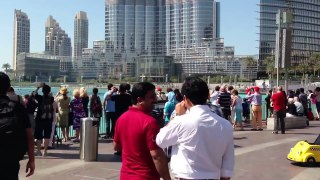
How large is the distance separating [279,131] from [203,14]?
585ft

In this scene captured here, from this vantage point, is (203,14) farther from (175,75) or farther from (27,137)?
(27,137)

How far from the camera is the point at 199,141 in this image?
3.46 meters

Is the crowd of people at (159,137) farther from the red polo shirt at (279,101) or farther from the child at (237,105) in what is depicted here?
the child at (237,105)

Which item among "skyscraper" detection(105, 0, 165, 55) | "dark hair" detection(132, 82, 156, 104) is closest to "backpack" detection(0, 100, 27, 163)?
"dark hair" detection(132, 82, 156, 104)

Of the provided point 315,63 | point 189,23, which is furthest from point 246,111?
point 189,23

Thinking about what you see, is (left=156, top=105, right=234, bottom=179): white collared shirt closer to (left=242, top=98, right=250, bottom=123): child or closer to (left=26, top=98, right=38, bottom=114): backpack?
(left=26, top=98, right=38, bottom=114): backpack

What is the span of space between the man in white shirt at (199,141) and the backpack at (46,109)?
24.8 feet

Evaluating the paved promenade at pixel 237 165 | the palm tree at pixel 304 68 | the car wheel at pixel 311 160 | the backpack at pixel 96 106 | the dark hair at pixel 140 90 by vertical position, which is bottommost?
the paved promenade at pixel 237 165

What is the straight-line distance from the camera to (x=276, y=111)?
51.0 ft

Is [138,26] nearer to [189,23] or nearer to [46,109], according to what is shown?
[189,23]

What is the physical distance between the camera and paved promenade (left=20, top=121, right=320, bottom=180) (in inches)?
336

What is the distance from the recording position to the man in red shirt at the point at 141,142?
Answer: 12.2 feet

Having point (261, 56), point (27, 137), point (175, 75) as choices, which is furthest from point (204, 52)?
point (27, 137)

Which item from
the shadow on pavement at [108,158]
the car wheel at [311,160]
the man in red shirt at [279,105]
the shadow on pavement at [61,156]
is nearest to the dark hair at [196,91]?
the shadow on pavement at [108,158]
